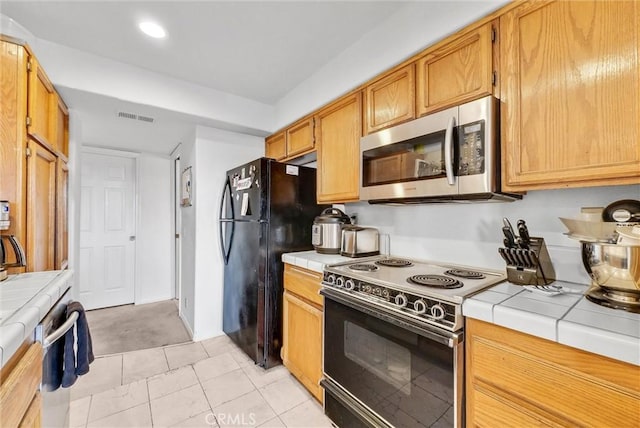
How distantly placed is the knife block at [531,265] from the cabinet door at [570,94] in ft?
0.99

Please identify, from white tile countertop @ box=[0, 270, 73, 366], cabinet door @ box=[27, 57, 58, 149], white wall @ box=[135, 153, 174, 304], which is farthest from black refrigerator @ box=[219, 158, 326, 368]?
white wall @ box=[135, 153, 174, 304]

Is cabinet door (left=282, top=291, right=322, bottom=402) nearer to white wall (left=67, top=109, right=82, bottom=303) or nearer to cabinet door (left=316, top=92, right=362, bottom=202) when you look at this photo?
cabinet door (left=316, top=92, right=362, bottom=202)

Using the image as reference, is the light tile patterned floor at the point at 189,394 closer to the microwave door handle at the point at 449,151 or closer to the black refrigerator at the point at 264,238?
the black refrigerator at the point at 264,238

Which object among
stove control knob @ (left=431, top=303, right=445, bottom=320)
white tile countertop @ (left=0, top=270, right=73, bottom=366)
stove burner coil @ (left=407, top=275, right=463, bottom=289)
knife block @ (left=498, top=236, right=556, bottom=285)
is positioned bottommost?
stove control knob @ (left=431, top=303, right=445, bottom=320)

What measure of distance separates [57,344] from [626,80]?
2418 mm

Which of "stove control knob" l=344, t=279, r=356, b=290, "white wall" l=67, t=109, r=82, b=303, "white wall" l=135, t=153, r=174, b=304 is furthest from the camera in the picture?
"white wall" l=135, t=153, r=174, b=304

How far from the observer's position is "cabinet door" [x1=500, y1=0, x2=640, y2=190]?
0.93 m

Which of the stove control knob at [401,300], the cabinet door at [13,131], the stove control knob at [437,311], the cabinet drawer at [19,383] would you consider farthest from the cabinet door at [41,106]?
the stove control knob at [437,311]

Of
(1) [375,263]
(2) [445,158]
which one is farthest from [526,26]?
(1) [375,263]

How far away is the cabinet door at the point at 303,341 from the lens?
1761mm

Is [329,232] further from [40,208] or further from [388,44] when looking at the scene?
[40,208]

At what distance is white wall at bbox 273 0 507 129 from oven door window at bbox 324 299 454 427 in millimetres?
1523

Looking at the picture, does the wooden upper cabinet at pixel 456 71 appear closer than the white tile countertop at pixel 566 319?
No

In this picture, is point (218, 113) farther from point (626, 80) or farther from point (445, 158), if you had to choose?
point (626, 80)
